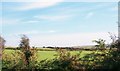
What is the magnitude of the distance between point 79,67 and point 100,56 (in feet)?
4.23

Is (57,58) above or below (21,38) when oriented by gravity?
below

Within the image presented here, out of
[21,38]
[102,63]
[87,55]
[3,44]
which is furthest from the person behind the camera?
[3,44]

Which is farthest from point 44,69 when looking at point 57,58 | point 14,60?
point 14,60

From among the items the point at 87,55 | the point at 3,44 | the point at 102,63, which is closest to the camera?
the point at 102,63

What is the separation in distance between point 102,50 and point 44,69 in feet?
9.82

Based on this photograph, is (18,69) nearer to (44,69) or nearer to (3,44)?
(44,69)

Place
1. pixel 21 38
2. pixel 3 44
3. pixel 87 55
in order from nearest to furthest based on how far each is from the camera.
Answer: pixel 87 55, pixel 21 38, pixel 3 44

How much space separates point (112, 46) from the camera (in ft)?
52.5

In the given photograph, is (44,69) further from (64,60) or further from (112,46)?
(112,46)

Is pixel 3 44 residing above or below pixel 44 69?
above

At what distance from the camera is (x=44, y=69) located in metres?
16.2

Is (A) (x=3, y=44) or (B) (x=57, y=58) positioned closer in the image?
(B) (x=57, y=58)

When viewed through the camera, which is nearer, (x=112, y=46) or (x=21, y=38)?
(x=112, y=46)

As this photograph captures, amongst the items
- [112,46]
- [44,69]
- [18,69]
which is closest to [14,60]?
[18,69]
